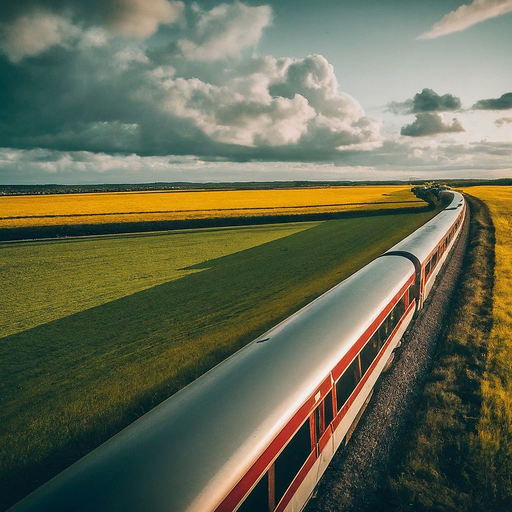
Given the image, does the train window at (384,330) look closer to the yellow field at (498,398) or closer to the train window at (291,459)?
the yellow field at (498,398)

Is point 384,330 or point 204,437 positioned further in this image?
point 384,330

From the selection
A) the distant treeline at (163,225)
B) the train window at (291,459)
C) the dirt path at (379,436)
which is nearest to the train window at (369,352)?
the dirt path at (379,436)

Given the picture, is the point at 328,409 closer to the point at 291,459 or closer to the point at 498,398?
the point at 291,459

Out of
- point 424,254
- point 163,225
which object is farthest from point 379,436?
point 163,225

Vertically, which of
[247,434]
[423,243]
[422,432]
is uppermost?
[423,243]

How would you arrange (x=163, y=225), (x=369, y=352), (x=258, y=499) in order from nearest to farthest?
(x=258, y=499), (x=369, y=352), (x=163, y=225)

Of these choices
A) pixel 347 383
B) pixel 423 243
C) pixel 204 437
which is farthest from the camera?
pixel 423 243
